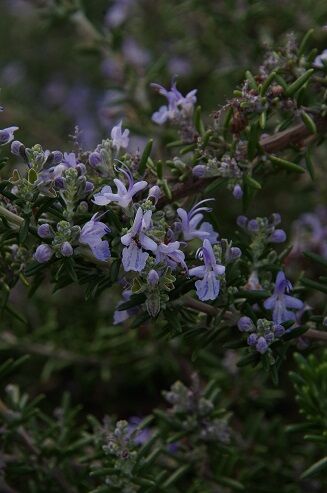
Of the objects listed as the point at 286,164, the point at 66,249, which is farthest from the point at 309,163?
the point at 66,249

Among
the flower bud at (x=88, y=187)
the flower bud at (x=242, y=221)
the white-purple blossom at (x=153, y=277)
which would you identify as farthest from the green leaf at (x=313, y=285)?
the flower bud at (x=88, y=187)

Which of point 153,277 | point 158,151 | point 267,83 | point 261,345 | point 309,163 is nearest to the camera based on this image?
point 153,277

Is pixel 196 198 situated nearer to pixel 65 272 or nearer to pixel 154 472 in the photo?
pixel 65 272

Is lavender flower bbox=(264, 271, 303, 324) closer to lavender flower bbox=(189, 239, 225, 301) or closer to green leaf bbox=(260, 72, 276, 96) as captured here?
lavender flower bbox=(189, 239, 225, 301)

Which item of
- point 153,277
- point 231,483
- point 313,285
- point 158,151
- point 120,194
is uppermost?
point 120,194

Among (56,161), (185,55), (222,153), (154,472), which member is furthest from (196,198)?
(185,55)

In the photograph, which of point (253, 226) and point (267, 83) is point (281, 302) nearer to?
point (253, 226)

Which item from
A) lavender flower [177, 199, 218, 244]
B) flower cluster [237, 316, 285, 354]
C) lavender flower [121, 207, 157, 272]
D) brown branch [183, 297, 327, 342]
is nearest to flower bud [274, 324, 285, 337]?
flower cluster [237, 316, 285, 354]
